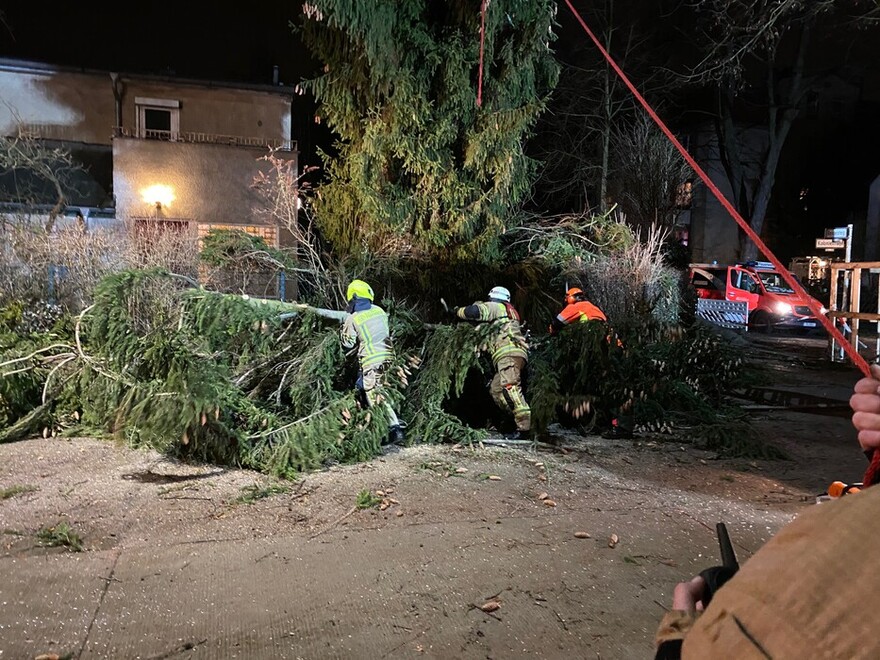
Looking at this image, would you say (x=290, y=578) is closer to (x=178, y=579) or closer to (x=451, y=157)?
(x=178, y=579)

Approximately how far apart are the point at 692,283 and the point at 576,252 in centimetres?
1085

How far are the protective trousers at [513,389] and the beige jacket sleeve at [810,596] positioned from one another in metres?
6.00

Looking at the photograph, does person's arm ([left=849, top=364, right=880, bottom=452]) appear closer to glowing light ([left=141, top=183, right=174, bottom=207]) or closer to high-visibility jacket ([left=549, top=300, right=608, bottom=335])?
high-visibility jacket ([left=549, top=300, right=608, bottom=335])

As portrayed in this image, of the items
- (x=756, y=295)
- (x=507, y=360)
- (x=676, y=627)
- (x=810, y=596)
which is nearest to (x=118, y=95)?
(x=507, y=360)

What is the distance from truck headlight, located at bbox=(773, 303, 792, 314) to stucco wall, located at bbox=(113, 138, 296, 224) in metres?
14.3

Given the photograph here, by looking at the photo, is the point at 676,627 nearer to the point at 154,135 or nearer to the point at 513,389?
the point at 513,389

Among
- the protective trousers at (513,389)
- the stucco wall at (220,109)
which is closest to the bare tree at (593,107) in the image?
the stucco wall at (220,109)

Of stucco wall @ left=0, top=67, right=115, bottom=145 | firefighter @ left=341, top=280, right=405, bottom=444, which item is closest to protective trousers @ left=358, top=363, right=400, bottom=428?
firefighter @ left=341, top=280, right=405, bottom=444

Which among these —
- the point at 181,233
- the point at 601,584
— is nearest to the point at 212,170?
the point at 181,233

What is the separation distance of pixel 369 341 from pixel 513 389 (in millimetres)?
1632

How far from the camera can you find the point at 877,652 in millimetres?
828

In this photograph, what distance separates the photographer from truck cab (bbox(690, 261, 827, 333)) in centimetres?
1953

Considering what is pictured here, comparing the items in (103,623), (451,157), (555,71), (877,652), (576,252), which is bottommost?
(103,623)

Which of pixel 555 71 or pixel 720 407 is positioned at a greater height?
pixel 555 71
